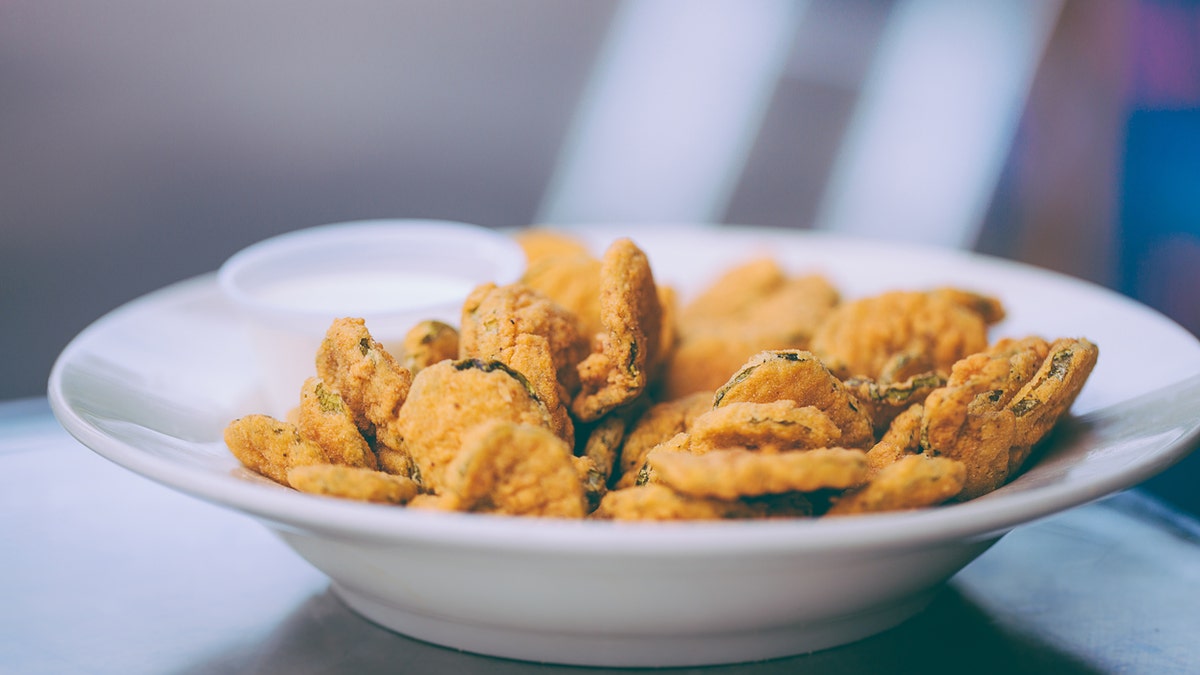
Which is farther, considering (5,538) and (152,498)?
(152,498)

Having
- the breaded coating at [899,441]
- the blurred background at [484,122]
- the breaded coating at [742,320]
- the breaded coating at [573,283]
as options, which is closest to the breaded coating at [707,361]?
the breaded coating at [742,320]

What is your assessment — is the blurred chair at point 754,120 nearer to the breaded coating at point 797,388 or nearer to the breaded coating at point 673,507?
the breaded coating at point 797,388

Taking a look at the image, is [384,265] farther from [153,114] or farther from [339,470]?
[153,114]

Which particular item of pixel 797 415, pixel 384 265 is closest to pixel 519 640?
pixel 797 415

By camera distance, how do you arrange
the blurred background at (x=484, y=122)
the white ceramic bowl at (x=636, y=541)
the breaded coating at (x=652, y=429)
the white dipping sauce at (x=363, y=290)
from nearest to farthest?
the white ceramic bowl at (x=636, y=541), the breaded coating at (x=652, y=429), the white dipping sauce at (x=363, y=290), the blurred background at (x=484, y=122)

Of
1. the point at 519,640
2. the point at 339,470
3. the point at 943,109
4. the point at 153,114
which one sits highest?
the point at 943,109

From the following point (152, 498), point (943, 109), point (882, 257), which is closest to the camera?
point (152, 498)

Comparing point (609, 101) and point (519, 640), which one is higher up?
point (609, 101)
